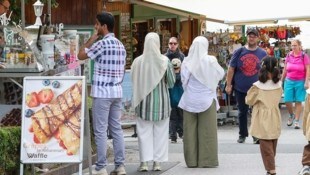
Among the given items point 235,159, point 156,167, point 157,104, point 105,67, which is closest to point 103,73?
point 105,67

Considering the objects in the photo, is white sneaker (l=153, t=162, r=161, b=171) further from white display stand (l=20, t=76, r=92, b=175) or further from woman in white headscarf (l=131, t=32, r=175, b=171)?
white display stand (l=20, t=76, r=92, b=175)

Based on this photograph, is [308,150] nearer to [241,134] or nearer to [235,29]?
[241,134]

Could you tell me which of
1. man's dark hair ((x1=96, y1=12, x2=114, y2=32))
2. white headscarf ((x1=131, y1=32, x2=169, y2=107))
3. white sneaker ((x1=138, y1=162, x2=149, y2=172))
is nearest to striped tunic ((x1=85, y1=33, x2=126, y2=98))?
man's dark hair ((x1=96, y1=12, x2=114, y2=32))

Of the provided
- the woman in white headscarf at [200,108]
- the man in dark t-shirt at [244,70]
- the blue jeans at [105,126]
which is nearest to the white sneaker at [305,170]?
the woman in white headscarf at [200,108]

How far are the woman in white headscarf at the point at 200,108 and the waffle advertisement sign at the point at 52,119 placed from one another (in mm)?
2919

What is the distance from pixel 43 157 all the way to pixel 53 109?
1.69ft

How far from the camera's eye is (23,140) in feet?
31.0

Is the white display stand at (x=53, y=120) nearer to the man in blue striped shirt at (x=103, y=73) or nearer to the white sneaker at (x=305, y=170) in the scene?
the man in blue striped shirt at (x=103, y=73)

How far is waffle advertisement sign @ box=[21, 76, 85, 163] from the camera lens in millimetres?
9469

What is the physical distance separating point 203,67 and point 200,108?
554 mm

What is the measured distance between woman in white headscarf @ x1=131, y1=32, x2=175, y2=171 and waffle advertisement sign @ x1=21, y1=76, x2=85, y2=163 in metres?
2.23

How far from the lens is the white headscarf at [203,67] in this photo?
40.0 ft

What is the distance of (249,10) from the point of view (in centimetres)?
2169

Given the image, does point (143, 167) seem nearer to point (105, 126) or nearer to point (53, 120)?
point (105, 126)
